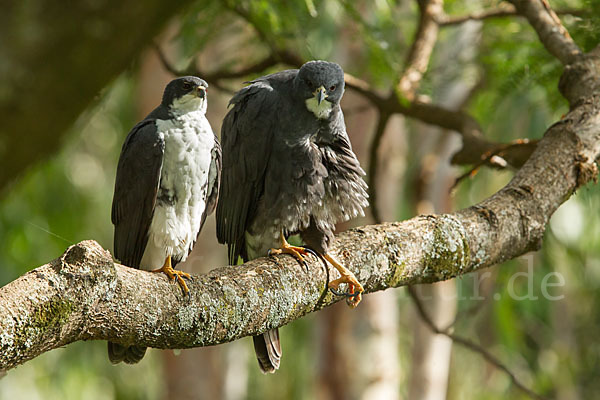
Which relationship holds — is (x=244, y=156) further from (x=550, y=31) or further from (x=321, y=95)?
(x=550, y=31)

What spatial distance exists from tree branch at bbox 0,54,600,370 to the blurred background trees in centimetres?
32

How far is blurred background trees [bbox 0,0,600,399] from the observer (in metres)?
0.95

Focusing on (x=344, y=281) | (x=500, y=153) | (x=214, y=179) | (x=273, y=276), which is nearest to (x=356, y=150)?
(x=500, y=153)

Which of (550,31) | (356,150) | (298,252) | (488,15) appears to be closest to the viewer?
(298,252)

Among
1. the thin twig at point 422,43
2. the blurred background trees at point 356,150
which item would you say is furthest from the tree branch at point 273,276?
the thin twig at point 422,43

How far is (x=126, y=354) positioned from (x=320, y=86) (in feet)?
4.70

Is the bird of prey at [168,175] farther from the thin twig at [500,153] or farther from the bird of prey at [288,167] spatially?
the thin twig at [500,153]

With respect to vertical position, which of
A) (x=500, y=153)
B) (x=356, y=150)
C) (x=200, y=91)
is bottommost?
(x=500, y=153)

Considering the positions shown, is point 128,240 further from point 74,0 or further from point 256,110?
point 74,0

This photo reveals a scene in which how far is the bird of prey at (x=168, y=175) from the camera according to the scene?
316 centimetres

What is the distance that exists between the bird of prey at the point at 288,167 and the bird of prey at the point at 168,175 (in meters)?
0.18

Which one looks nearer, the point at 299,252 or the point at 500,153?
the point at 299,252

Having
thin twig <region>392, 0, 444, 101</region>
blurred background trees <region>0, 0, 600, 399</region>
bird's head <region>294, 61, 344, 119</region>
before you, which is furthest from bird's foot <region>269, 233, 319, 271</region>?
thin twig <region>392, 0, 444, 101</region>

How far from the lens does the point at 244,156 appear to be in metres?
3.28
